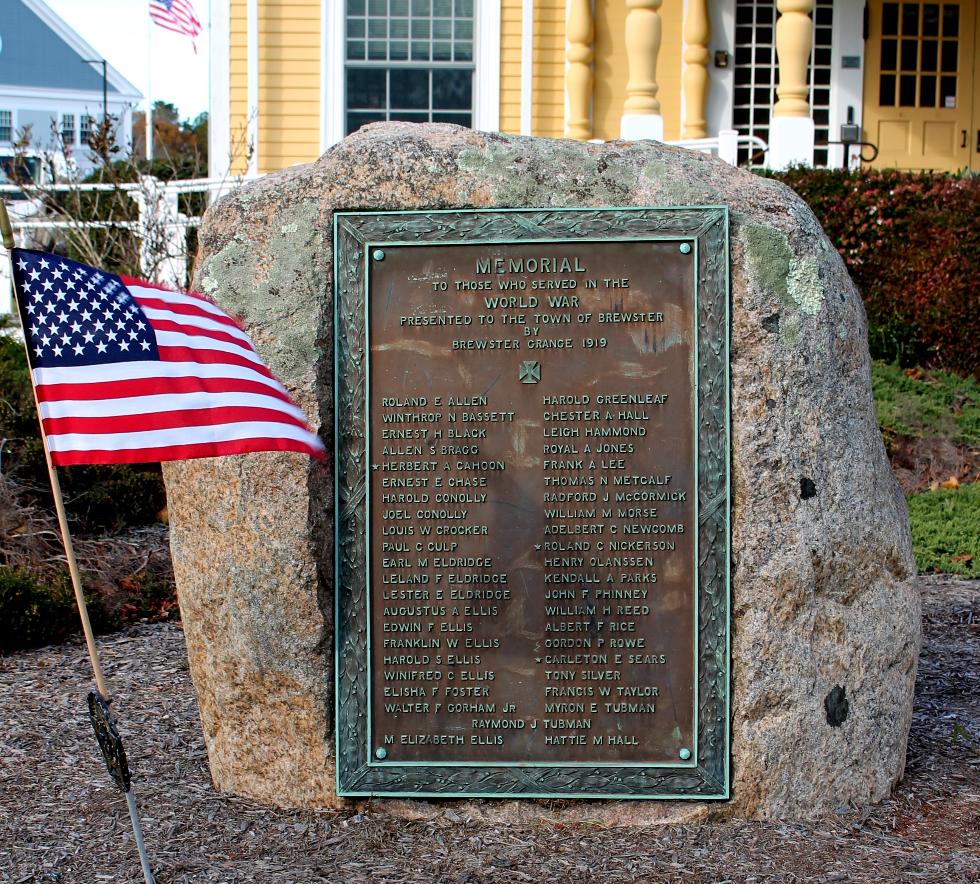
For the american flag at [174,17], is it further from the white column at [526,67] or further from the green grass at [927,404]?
the green grass at [927,404]

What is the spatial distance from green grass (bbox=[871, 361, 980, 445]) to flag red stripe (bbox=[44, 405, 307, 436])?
6505 mm

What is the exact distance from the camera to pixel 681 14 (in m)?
13.8

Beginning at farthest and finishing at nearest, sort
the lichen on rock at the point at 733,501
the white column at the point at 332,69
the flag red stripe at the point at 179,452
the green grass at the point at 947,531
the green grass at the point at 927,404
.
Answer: the white column at the point at 332,69 → the green grass at the point at 927,404 → the green grass at the point at 947,531 → the lichen on rock at the point at 733,501 → the flag red stripe at the point at 179,452

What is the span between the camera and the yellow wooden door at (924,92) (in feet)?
44.5

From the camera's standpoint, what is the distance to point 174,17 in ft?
59.0

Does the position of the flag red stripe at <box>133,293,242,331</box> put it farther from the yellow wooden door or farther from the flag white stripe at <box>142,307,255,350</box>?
the yellow wooden door

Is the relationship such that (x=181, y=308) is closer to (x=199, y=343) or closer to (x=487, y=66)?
(x=199, y=343)

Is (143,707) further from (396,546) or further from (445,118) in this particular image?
(445,118)

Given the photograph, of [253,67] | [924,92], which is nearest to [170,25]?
[253,67]

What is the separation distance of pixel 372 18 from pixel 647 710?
11.4 metres

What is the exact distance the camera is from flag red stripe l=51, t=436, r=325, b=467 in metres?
2.97

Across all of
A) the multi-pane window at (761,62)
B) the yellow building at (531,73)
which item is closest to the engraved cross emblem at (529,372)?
the yellow building at (531,73)

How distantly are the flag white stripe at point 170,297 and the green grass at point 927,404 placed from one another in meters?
6.47

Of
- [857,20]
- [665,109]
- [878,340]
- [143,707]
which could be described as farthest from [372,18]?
[143,707]
